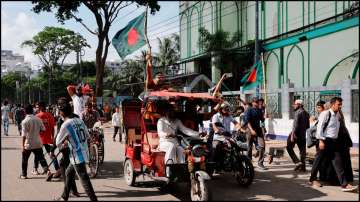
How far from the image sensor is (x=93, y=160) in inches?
396

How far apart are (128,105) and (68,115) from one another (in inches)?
126

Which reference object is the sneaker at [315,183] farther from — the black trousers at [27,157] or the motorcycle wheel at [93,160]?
the black trousers at [27,157]

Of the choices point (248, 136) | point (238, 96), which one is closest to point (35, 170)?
point (248, 136)

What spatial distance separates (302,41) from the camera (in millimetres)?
21672

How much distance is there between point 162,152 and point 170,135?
0.32 meters

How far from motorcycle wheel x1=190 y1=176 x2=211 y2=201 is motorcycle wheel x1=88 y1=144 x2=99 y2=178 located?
326 cm

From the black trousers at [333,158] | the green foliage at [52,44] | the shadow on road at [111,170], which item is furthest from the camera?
the green foliage at [52,44]

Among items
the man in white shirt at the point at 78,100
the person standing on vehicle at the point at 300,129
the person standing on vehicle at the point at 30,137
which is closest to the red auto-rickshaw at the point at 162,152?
the man in white shirt at the point at 78,100

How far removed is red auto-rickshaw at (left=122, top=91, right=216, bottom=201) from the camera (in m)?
7.34

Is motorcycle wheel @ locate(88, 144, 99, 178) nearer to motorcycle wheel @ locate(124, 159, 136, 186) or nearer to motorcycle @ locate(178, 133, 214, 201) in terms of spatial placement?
motorcycle wheel @ locate(124, 159, 136, 186)

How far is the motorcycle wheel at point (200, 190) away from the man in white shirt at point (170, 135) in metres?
0.55

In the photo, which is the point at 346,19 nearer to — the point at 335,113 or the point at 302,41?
the point at 302,41

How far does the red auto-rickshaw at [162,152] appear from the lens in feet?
24.1

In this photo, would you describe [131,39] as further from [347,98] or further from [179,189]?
[179,189]
